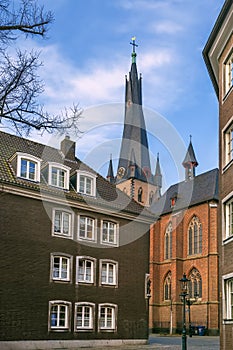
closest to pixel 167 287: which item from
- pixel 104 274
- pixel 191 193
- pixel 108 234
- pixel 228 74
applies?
pixel 191 193

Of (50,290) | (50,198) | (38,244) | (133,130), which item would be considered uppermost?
(133,130)

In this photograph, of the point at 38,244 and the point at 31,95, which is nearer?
the point at 31,95

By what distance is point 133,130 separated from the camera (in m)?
86.8

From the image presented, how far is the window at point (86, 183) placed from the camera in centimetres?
3238

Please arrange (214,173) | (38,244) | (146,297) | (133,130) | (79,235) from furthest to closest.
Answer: (133,130) < (214,173) < (146,297) < (79,235) < (38,244)

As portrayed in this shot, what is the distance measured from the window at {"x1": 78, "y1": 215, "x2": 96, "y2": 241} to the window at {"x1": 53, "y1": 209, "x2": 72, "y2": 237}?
79 centimetres

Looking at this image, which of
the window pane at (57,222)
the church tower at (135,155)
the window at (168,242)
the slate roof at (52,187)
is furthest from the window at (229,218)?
the church tower at (135,155)

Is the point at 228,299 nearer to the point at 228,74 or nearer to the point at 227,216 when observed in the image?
the point at 227,216

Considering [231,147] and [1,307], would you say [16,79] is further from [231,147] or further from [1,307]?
[1,307]

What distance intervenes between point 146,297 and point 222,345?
1496cm

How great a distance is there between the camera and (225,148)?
2028 centimetres

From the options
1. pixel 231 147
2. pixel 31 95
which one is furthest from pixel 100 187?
pixel 31 95

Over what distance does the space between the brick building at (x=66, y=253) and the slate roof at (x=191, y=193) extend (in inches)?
904

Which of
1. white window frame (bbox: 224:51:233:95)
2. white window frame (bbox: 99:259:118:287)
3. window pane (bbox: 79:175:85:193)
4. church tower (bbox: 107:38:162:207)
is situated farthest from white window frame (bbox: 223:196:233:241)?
church tower (bbox: 107:38:162:207)
